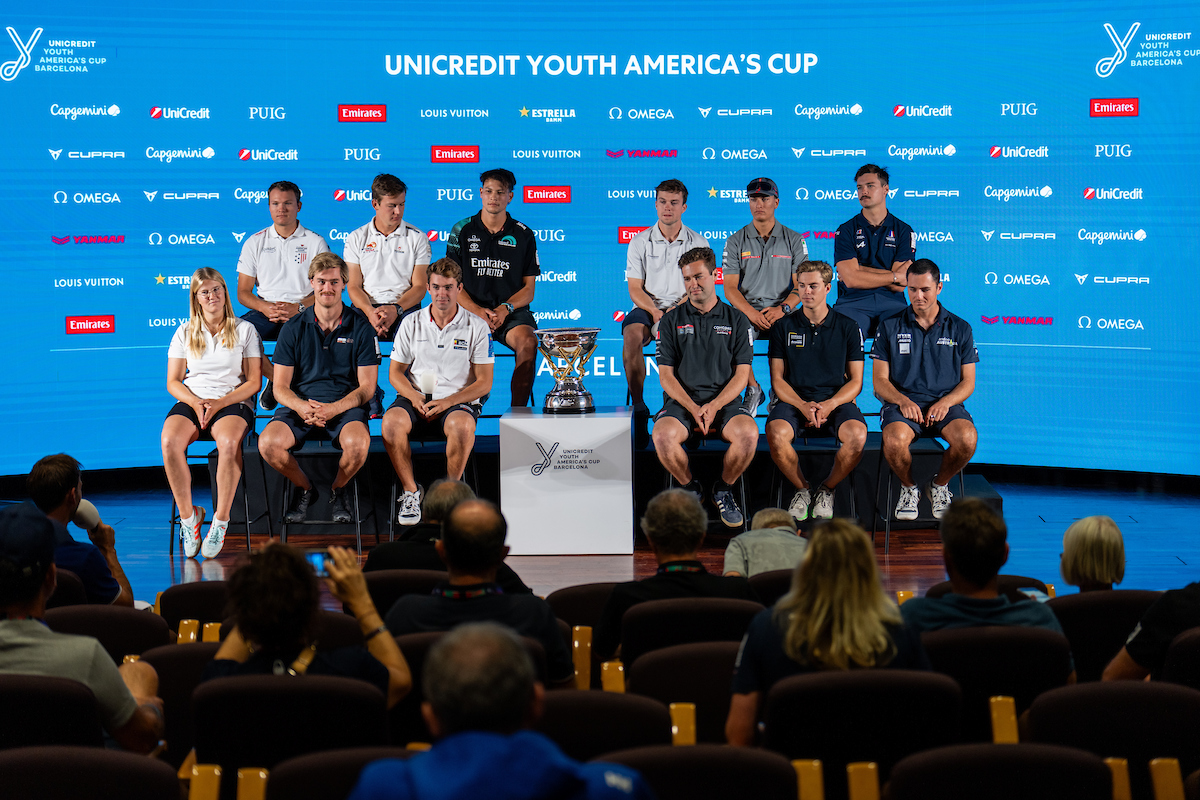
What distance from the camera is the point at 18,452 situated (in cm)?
768

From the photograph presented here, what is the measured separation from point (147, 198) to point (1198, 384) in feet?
24.1

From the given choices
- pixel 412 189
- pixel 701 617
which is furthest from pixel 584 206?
pixel 701 617

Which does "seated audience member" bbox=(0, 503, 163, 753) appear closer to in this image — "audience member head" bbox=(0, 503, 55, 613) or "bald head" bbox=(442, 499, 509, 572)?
"audience member head" bbox=(0, 503, 55, 613)

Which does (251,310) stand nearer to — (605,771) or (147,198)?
(147,198)

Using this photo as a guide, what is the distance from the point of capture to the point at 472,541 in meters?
2.50

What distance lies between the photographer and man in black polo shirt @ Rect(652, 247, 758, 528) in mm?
5746

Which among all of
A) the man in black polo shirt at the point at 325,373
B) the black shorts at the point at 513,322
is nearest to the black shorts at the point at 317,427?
the man in black polo shirt at the point at 325,373

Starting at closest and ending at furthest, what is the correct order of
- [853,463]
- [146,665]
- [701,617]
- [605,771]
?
[605,771], [146,665], [701,617], [853,463]

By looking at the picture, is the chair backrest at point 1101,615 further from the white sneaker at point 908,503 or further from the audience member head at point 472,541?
the white sneaker at point 908,503

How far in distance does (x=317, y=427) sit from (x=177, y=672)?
3.48 meters

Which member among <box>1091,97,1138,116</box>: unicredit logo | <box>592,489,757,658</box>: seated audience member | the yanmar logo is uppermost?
<box>1091,97,1138,116</box>: unicredit logo

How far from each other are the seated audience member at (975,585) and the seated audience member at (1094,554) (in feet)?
1.81

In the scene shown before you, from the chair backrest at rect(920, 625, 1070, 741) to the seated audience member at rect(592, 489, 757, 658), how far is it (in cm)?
68

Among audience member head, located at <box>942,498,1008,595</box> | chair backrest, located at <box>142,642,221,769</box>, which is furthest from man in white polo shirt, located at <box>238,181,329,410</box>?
audience member head, located at <box>942,498,1008,595</box>
